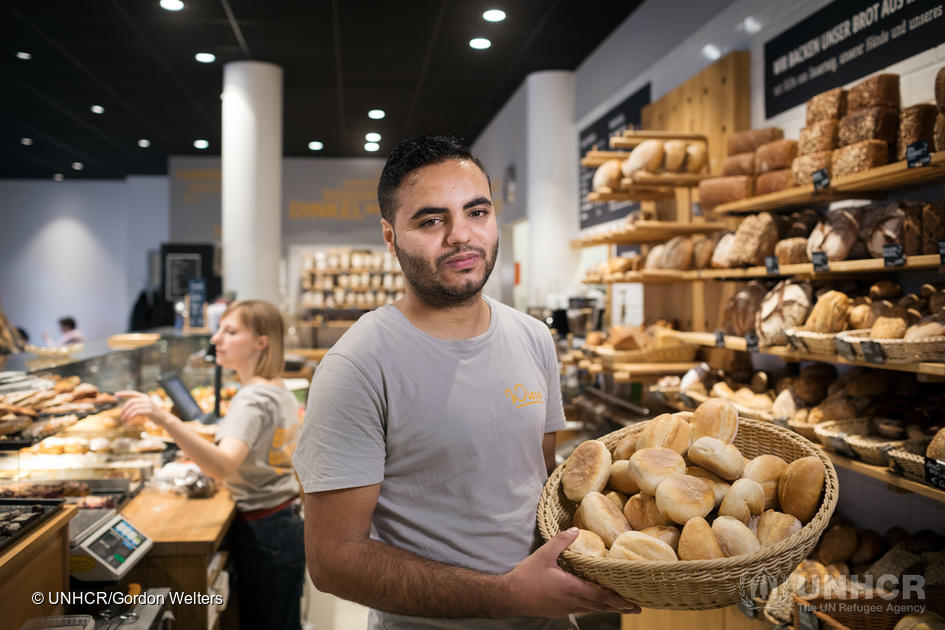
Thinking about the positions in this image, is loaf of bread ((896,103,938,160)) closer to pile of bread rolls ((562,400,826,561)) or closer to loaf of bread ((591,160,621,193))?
pile of bread rolls ((562,400,826,561))

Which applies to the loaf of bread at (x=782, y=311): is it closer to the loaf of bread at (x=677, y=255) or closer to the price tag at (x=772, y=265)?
the price tag at (x=772, y=265)

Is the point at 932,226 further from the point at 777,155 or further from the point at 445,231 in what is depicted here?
the point at 445,231

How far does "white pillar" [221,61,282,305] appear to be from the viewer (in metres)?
6.07

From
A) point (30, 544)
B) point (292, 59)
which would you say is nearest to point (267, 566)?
point (30, 544)

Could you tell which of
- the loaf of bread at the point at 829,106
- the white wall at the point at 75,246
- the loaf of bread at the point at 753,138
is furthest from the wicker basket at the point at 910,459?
the white wall at the point at 75,246

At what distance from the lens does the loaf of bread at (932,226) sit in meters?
2.07

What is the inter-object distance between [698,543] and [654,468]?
166 mm

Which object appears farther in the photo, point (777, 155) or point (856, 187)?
point (777, 155)

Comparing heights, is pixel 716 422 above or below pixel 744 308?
below

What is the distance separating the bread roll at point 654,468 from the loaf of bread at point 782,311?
1.48 metres

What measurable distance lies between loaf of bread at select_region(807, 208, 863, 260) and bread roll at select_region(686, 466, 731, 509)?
139cm

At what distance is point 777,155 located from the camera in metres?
2.84

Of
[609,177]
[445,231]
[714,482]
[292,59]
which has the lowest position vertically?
[714,482]

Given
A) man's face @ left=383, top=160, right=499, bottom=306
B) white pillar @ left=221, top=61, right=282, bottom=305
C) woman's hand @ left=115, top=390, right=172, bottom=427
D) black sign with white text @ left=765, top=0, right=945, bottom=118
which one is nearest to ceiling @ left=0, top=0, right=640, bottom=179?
white pillar @ left=221, top=61, right=282, bottom=305
